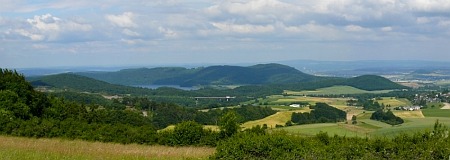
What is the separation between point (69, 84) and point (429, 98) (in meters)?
115

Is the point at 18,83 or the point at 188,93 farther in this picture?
the point at 188,93

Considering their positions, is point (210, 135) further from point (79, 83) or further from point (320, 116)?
point (79, 83)

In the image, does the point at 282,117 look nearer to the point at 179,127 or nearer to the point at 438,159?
the point at 179,127

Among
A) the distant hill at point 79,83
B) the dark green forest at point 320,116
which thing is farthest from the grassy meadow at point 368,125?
the distant hill at point 79,83

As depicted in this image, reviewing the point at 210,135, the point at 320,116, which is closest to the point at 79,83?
the point at 320,116

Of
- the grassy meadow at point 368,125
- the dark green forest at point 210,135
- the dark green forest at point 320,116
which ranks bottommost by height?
the dark green forest at point 320,116

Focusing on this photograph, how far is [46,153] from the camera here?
13359 millimetres

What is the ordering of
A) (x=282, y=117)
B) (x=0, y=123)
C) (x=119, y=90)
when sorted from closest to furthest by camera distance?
1. (x=0, y=123)
2. (x=282, y=117)
3. (x=119, y=90)

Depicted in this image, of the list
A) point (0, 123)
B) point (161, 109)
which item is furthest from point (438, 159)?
point (161, 109)

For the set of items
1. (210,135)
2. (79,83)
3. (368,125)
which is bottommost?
(79,83)

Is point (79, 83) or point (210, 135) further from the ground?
point (210, 135)

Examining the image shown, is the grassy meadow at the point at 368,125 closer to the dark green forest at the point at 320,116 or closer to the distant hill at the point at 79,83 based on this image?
the dark green forest at the point at 320,116

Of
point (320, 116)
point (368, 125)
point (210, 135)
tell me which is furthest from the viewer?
point (320, 116)

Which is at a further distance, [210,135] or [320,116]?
[320,116]
